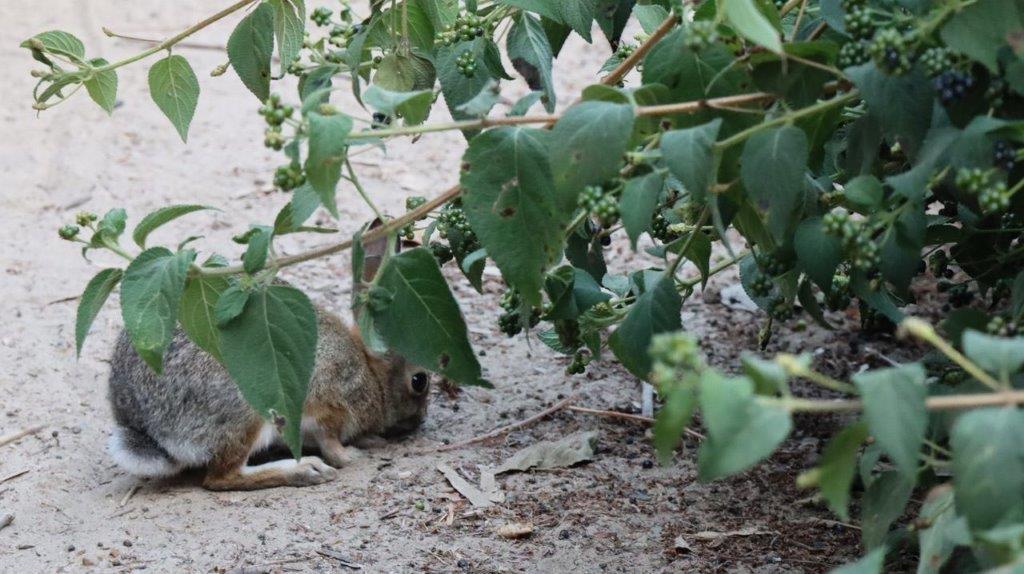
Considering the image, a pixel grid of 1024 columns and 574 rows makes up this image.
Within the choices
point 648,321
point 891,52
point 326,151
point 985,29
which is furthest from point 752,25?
point 648,321

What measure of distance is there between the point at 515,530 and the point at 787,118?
2087mm

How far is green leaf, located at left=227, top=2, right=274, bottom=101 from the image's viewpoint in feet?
11.7

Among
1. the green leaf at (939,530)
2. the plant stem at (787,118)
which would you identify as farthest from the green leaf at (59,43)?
the green leaf at (939,530)

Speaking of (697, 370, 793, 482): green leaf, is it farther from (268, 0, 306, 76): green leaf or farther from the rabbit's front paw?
the rabbit's front paw

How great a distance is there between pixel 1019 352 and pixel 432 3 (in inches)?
87.3

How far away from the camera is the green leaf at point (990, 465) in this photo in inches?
72.4

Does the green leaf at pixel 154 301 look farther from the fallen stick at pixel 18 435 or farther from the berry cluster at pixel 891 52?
the fallen stick at pixel 18 435

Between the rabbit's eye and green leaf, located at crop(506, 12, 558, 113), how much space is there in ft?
6.53

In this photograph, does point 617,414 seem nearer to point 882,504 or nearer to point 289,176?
point 882,504

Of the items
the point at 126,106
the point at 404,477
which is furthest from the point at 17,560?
the point at 126,106

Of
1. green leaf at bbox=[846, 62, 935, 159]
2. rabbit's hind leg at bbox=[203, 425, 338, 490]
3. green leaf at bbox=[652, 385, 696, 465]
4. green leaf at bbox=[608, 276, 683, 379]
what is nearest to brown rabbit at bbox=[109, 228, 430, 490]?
rabbit's hind leg at bbox=[203, 425, 338, 490]

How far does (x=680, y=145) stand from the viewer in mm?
2365

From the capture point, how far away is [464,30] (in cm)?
337

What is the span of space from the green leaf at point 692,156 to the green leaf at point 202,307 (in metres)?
1.17
